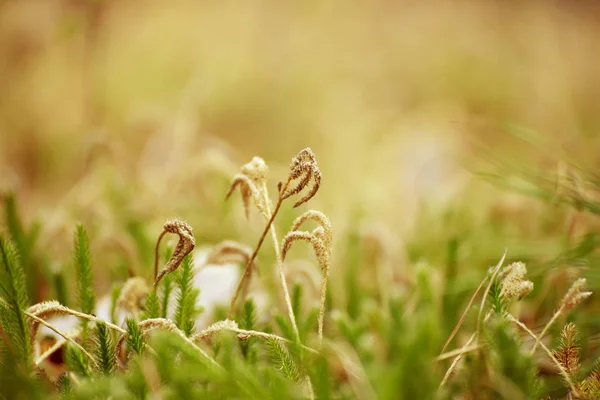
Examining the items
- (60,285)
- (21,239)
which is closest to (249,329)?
(60,285)

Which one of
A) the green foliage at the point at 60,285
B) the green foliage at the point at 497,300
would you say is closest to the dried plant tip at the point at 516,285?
the green foliage at the point at 497,300

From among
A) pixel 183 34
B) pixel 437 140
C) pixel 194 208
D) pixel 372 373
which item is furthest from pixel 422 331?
pixel 183 34

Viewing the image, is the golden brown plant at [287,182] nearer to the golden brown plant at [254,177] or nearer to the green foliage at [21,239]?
the golden brown plant at [254,177]

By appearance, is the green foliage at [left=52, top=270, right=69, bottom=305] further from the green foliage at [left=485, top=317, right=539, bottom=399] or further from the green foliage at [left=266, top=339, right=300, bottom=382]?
the green foliage at [left=485, top=317, right=539, bottom=399]

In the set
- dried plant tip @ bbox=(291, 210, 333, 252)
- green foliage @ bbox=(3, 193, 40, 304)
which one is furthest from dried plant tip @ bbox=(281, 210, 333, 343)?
green foliage @ bbox=(3, 193, 40, 304)

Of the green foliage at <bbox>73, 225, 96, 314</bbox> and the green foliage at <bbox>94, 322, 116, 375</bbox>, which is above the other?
the green foliage at <bbox>73, 225, 96, 314</bbox>

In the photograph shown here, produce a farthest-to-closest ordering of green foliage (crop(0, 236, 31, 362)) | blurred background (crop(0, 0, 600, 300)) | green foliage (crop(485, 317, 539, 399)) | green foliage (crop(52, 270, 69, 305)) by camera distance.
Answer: blurred background (crop(0, 0, 600, 300))
green foliage (crop(52, 270, 69, 305))
green foliage (crop(0, 236, 31, 362))
green foliage (crop(485, 317, 539, 399))
